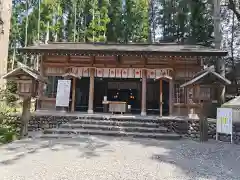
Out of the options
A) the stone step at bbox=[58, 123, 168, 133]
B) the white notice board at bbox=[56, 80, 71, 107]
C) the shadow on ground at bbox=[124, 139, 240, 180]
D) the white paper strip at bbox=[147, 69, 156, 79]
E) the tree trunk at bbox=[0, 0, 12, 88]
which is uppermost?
the tree trunk at bbox=[0, 0, 12, 88]

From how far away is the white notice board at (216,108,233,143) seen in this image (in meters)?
7.49

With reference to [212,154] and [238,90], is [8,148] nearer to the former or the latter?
[212,154]

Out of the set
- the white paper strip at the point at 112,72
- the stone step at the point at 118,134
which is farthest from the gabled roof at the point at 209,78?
the white paper strip at the point at 112,72

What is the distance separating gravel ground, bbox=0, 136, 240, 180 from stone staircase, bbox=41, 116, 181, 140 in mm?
862

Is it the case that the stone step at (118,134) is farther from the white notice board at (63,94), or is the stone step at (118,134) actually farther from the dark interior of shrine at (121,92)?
the dark interior of shrine at (121,92)

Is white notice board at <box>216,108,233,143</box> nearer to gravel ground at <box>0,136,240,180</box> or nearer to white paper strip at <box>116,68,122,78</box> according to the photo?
gravel ground at <box>0,136,240,180</box>

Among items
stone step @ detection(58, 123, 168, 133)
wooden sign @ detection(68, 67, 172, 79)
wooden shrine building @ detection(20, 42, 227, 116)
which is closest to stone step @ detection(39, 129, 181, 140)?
stone step @ detection(58, 123, 168, 133)

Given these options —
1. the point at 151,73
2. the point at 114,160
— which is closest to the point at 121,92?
the point at 151,73

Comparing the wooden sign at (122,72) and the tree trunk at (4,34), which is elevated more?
the tree trunk at (4,34)

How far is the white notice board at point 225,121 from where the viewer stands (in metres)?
7.49

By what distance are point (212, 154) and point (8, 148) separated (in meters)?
5.54

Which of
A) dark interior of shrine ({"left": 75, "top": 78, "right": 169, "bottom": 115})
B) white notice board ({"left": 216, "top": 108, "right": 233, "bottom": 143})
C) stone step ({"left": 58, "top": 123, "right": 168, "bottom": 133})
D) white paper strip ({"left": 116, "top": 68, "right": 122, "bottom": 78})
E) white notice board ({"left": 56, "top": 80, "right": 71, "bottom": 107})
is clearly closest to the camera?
white notice board ({"left": 216, "top": 108, "right": 233, "bottom": 143})

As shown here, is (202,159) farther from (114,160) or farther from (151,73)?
(151,73)

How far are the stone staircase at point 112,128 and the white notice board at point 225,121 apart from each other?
4.92 ft
